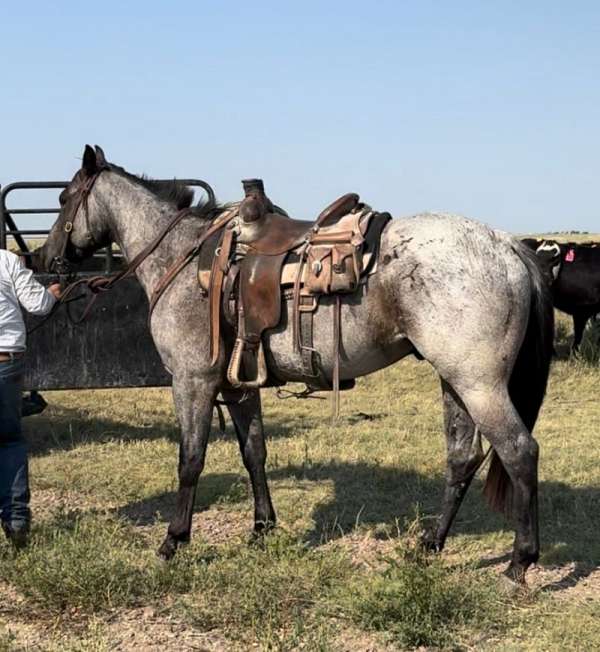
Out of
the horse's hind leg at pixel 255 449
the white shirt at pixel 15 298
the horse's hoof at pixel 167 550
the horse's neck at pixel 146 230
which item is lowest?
the horse's hoof at pixel 167 550

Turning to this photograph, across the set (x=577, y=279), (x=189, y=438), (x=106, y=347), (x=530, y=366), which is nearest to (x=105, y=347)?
(x=106, y=347)

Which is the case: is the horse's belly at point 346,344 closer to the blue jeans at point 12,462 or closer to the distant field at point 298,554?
the distant field at point 298,554

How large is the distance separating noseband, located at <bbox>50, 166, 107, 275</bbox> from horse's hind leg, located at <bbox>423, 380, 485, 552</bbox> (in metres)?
2.55

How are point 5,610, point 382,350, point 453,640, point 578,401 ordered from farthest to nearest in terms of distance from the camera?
point 578,401, point 382,350, point 5,610, point 453,640

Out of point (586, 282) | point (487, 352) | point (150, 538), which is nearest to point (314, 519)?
point (150, 538)

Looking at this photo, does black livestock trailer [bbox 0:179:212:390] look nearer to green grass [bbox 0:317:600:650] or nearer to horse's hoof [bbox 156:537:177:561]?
green grass [bbox 0:317:600:650]

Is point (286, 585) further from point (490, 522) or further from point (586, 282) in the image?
point (586, 282)

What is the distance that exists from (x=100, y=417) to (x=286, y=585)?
5.90 meters

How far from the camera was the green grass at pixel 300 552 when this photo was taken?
423cm

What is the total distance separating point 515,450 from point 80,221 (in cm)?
313

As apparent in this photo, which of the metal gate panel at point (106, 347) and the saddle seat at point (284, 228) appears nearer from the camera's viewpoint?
the saddle seat at point (284, 228)

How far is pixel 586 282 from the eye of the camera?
14.3 metres

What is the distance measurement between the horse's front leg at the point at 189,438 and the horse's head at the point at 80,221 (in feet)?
4.05

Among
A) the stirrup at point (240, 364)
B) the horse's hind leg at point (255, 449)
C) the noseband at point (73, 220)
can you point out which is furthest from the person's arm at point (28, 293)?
the horse's hind leg at point (255, 449)
